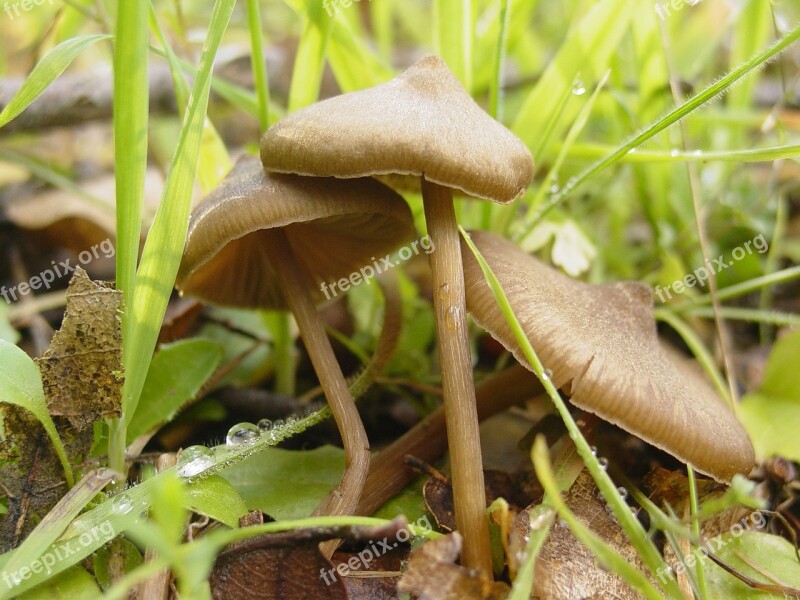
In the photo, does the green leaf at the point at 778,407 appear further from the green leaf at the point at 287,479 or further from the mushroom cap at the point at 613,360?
the green leaf at the point at 287,479

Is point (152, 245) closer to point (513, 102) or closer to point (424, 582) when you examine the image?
point (424, 582)

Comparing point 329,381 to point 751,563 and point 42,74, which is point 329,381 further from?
point 751,563

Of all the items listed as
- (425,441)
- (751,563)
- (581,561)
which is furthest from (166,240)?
(751,563)

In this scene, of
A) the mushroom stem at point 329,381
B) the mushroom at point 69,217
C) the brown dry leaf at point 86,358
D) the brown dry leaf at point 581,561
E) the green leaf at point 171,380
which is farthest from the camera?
the mushroom at point 69,217

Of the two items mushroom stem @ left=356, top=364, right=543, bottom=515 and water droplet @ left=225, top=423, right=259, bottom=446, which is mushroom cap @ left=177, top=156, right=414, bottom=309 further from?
mushroom stem @ left=356, top=364, right=543, bottom=515

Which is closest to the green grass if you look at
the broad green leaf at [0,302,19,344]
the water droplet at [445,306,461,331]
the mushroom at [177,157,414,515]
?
the mushroom at [177,157,414,515]

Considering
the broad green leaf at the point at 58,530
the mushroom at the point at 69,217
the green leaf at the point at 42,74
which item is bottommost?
the broad green leaf at the point at 58,530

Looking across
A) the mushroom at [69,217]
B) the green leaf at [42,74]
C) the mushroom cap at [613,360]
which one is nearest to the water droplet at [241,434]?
the mushroom cap at [613,360]
